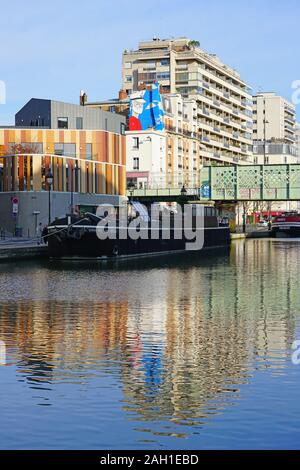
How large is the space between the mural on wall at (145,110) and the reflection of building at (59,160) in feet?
40.2

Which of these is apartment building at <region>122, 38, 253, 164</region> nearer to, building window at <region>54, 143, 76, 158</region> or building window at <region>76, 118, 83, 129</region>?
building window at <region>76, 118, 83, 129</region>

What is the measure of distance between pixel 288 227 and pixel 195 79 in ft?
168

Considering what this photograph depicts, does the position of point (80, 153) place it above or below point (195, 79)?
below

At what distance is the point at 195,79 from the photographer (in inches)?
6112

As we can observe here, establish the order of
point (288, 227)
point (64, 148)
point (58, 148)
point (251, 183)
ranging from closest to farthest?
point (251, 183)
point (58, 148)
point (64, 148)
point (288, 227)

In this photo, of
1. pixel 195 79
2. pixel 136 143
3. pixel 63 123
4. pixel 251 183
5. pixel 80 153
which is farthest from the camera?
pixel 195 79

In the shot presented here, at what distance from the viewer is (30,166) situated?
82.8 metres

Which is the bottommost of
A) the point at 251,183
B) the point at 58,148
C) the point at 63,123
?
the point at 251,183

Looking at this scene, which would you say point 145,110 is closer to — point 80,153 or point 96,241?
point 80,153

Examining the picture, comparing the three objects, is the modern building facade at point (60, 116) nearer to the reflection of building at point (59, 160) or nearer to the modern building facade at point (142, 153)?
the reflection of building at point (59, 160)

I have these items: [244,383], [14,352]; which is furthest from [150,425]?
[14,352]

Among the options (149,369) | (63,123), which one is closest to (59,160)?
(63,123)

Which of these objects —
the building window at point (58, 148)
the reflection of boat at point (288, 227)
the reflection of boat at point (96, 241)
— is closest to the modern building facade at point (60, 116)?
the building window at point (58, 148)

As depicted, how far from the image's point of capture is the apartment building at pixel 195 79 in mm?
154875
